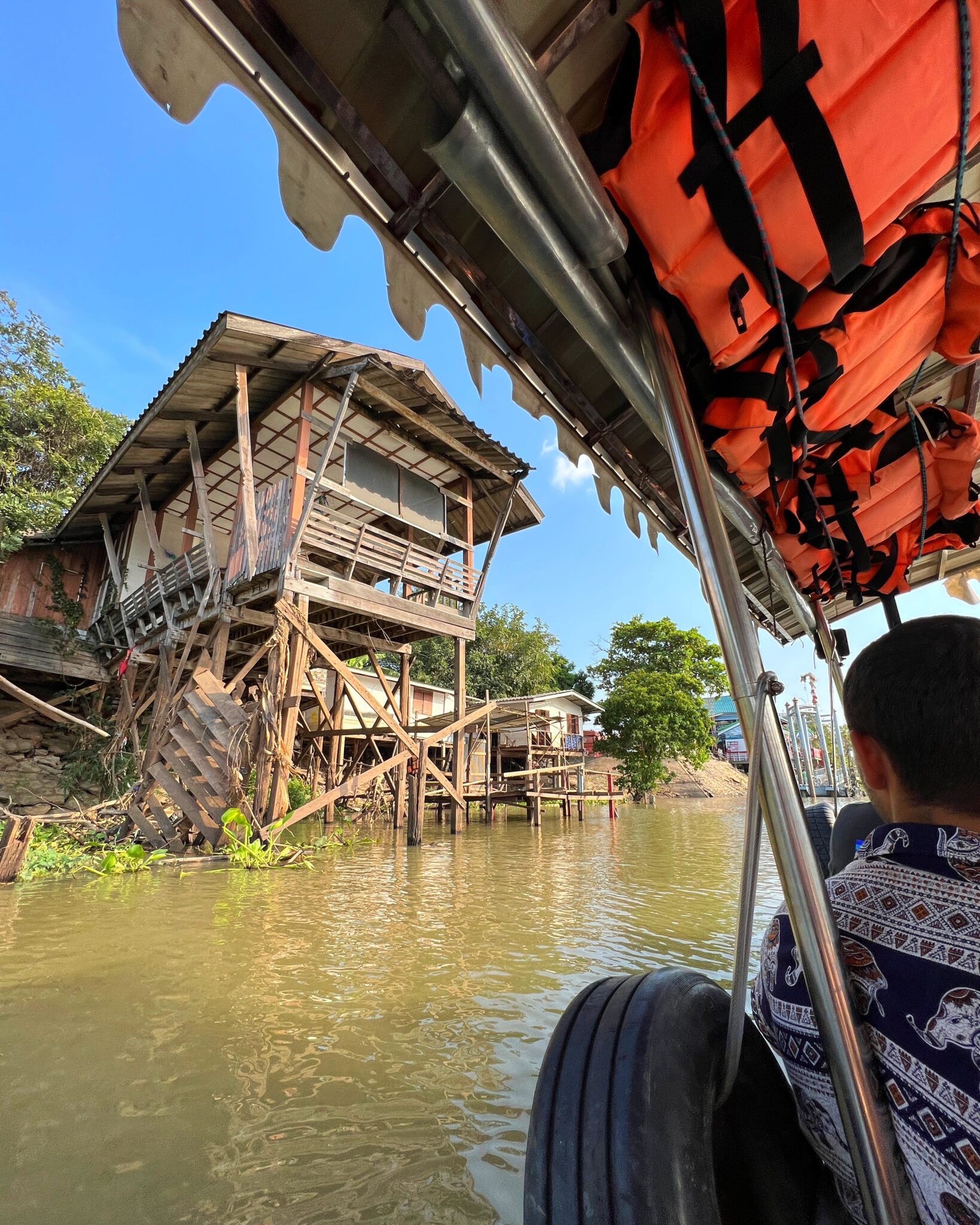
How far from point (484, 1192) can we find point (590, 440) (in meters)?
2.31

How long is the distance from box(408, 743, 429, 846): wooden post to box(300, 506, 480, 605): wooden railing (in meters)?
2.73

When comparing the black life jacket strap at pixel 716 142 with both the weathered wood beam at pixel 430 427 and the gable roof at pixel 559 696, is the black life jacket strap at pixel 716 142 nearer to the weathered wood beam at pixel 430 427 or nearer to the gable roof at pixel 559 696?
the weathered wood beam at pixel 430 427

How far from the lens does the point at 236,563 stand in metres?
8.92

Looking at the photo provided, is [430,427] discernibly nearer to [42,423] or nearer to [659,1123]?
[659,1123]

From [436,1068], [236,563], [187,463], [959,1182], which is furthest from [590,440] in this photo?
[187,463]

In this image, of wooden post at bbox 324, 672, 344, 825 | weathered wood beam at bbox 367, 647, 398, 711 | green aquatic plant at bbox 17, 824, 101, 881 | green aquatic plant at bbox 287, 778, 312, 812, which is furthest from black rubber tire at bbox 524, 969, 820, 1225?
green aquatic plant at bbox 287, 778, 312, 812

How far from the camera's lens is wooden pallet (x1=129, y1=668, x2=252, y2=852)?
6.96m

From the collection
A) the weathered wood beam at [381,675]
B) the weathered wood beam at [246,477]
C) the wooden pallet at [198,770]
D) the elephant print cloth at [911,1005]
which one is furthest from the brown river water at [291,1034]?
the weathered wood beam at [381,675]

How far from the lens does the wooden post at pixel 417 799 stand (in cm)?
907

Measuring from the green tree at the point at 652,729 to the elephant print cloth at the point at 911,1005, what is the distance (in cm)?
2329

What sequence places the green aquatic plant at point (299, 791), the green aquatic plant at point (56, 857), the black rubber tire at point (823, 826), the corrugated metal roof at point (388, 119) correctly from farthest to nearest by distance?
the green aquatic plant at point (299, 791), the green aquatic plant at point (56, 857), the black rubber tire at point (823, 826), the corrugated metal roof at point (388, 119)

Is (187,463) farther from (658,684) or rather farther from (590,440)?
(658,684)

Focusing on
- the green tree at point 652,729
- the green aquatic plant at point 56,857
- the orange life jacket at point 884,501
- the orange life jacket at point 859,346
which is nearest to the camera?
the orange life jacket at point 859,346

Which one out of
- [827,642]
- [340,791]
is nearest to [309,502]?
[340,791]
